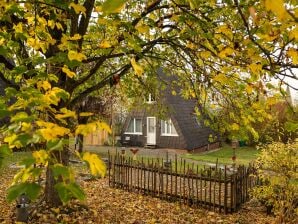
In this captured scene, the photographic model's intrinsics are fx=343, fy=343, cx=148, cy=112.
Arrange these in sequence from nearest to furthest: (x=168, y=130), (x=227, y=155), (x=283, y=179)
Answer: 1. (x=283, y=179)
2. (x=227, y=155)
3. (x=168, y=130)

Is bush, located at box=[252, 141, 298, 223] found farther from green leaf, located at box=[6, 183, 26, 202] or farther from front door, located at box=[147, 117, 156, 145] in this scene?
front door, located at box=[147, 117, 156, 145]

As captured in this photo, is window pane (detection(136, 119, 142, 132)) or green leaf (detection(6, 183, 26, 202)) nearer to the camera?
green leaf (detection(6, 183, 26, 202))

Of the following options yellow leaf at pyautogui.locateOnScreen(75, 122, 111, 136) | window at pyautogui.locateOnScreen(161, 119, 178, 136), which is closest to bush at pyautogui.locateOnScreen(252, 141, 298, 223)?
yellow leaf at pyautogui.locateOnScreen(75, 122, 111, 136)

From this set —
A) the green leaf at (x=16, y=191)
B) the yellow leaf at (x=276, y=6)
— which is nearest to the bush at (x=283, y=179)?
the green leaf at (x=16, y=191)

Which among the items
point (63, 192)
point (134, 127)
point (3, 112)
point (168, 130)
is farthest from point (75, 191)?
point (134, 127)

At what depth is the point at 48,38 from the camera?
180 inches

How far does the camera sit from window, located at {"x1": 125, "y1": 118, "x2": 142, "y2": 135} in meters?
28.9

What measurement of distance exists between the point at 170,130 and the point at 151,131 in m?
2.13

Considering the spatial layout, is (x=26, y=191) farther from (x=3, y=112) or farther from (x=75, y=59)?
(x=75, y=59)

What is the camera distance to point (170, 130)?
2652 cm

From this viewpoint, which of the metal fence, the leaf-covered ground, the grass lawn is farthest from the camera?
the grass lawn

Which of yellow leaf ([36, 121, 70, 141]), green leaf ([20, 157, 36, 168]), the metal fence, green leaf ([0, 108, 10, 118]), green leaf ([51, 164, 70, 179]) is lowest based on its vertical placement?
the metal fence

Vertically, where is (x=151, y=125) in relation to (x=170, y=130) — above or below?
above

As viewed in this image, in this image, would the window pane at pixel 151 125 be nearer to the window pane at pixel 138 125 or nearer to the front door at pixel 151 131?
the front door at pixel 151 131
